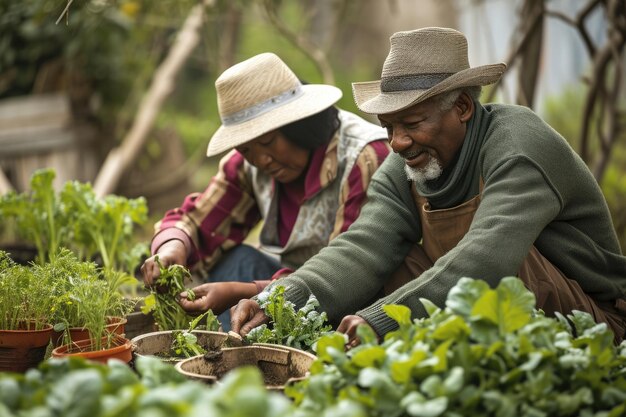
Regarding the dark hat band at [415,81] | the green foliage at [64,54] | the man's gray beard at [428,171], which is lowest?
the man's gray beard at [428,171]

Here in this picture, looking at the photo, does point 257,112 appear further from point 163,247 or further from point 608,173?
point 608,173

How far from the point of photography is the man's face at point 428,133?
2.82 meters

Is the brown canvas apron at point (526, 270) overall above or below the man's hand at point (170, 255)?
below

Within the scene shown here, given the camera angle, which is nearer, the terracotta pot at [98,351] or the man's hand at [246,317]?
the terracotta pot at [98,351]

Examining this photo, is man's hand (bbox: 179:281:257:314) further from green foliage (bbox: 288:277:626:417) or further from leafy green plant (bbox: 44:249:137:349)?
green foliage (bbox: 288:277:626:417)

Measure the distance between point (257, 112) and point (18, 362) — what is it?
1.41m

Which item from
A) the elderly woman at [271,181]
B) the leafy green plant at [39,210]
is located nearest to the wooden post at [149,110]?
the leafy green plant at [39,210]

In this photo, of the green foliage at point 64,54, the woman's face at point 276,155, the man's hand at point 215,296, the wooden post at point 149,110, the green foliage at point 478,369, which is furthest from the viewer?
the green foliage at point 64,54

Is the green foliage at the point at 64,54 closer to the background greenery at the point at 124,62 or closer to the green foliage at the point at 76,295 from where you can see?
the background greenery at the point at 124,62

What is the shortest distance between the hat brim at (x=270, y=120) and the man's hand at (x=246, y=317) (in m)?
0.81

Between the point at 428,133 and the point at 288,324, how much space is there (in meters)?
0.78

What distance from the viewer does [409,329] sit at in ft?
6.79

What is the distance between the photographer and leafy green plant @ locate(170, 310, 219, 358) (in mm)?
2613

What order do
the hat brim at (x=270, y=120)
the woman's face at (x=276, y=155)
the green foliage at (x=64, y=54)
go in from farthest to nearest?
the green foliage at (x=64, y=54)
the woman's face at (x=276, y=155)
the hat brim at (x=270, y=120)
